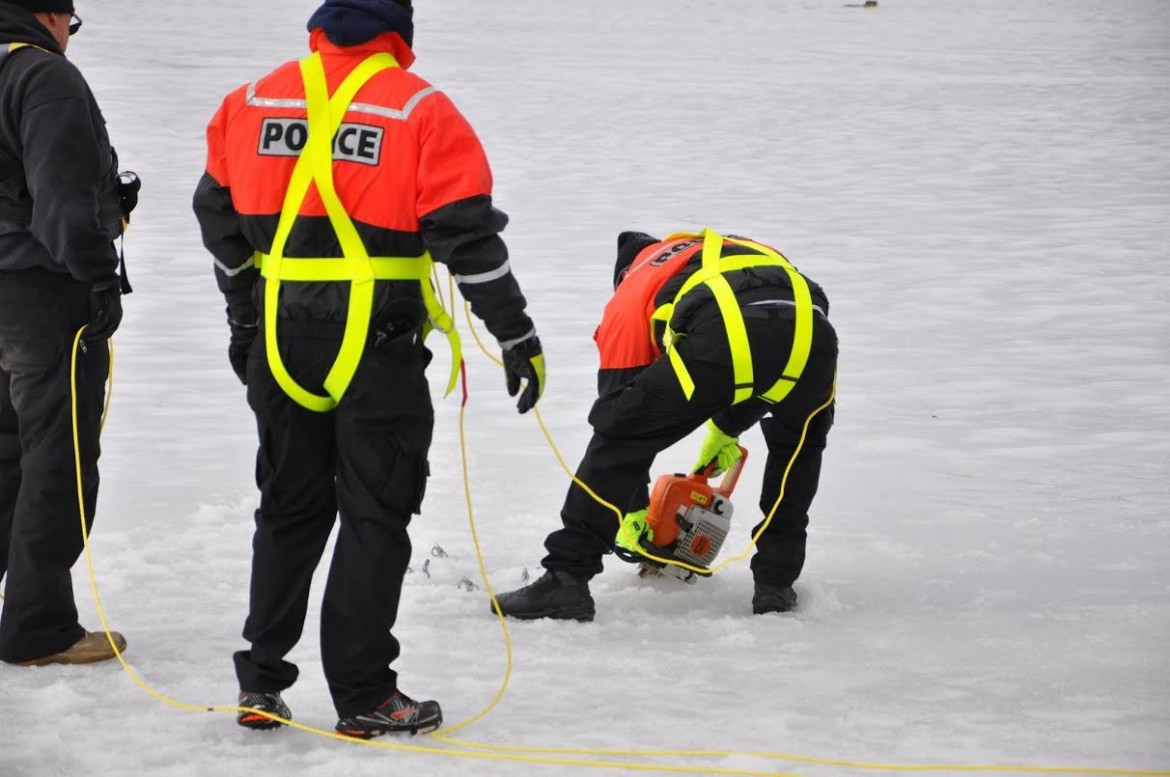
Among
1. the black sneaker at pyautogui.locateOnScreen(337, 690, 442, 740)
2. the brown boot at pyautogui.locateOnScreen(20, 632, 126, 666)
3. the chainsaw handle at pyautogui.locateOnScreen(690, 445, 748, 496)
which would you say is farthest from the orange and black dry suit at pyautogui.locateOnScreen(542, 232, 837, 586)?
the brown boot at pyautogui.locateOnScreen(20, 632, 126, 666)

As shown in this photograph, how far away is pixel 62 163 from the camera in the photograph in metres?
3.57

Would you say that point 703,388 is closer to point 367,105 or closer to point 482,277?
point 482,277

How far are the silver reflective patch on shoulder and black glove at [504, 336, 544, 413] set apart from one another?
0.53m

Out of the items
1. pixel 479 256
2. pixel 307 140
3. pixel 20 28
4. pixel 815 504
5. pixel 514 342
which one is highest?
pixel 20 28

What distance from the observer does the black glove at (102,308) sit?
12.4 ft

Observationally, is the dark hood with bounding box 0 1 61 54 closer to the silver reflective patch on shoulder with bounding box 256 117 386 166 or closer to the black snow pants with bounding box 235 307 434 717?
the silver reflective patch on shoulder with bounding box 256 117 386 166

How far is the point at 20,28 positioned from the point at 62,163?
387mm

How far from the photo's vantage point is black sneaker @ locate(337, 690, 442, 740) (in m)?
3.56

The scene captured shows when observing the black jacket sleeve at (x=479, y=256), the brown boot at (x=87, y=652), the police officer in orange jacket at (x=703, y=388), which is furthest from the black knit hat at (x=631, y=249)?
the brown boot at (x=87, y=652)

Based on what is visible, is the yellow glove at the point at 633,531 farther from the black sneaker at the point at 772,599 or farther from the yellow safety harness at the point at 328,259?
the yellow safety harness at the point at 328,259

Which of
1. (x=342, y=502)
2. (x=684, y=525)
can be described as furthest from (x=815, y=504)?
(x=342, y=502)

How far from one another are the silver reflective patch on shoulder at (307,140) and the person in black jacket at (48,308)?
554mm

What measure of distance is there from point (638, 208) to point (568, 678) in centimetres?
→ 851

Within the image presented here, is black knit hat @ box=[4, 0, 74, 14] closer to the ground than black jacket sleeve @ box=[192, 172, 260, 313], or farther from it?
farther from it
